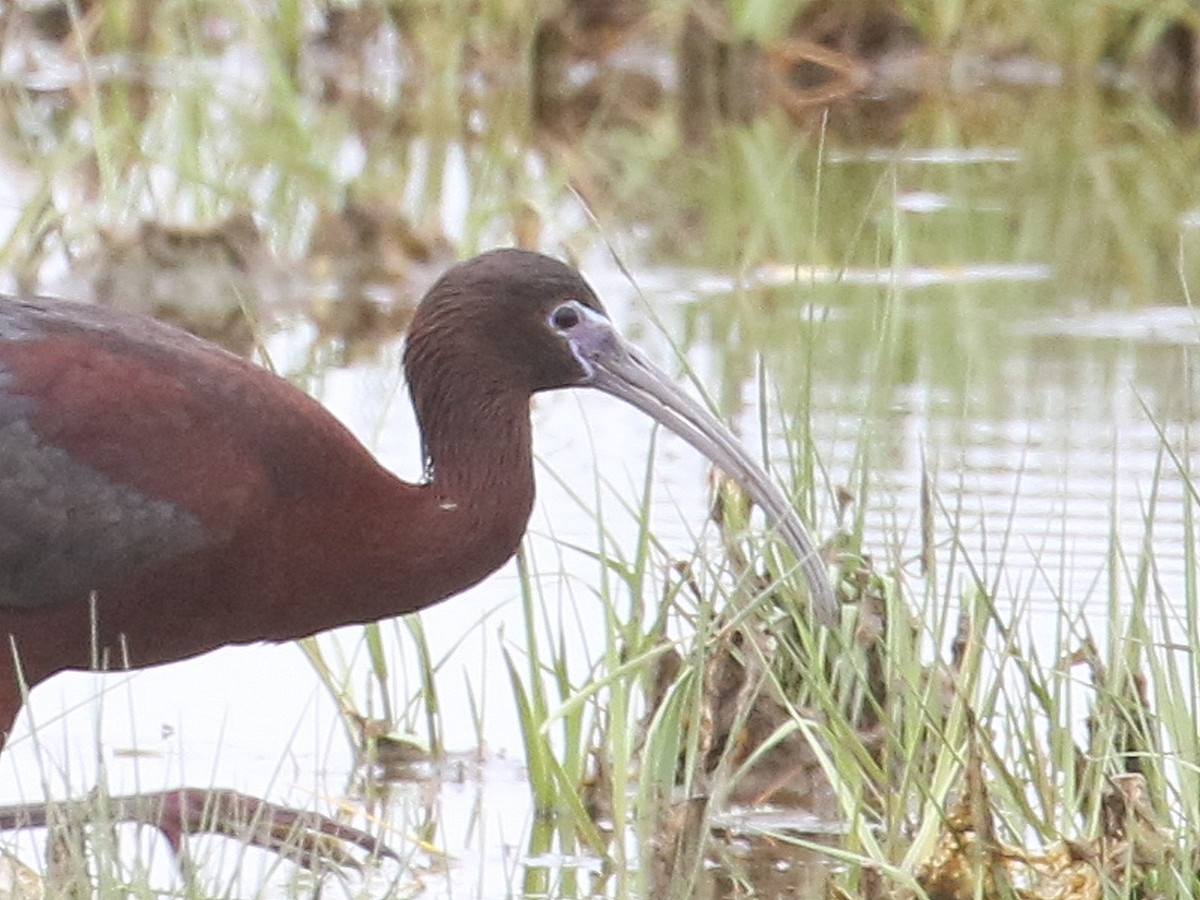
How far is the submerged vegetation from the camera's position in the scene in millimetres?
4582

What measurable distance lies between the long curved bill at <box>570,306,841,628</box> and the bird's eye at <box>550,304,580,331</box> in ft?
0.03

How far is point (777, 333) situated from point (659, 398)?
3.08m

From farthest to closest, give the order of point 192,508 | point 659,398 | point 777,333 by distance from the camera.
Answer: point 777,333, point 659,398, point 192,508

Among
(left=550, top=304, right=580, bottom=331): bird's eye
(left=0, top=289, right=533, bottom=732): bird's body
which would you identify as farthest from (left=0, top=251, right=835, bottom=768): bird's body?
(left=550, top=304, right=580, bottom=331): bird's eye

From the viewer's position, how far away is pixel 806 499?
5195mm

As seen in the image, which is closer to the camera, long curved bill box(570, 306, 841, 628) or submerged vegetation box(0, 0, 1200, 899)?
submerged vegetation box(0, 0, 1200, 899)

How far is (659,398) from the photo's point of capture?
17.3 ft

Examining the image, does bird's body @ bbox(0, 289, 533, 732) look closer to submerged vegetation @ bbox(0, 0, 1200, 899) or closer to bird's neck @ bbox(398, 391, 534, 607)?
bird's neck @ bbox(398, 391, 534, 607)

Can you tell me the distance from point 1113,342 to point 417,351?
12.3 ft

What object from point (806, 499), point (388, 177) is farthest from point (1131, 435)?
point (388, 177)

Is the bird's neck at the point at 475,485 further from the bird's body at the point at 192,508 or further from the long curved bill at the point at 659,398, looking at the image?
the long curved bill at the point at 659,398

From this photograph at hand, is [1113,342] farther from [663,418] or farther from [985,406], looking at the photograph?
[663,418]

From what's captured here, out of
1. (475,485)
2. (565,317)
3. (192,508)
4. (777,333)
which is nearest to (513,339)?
(565,317)

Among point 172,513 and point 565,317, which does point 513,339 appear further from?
point 172,513
